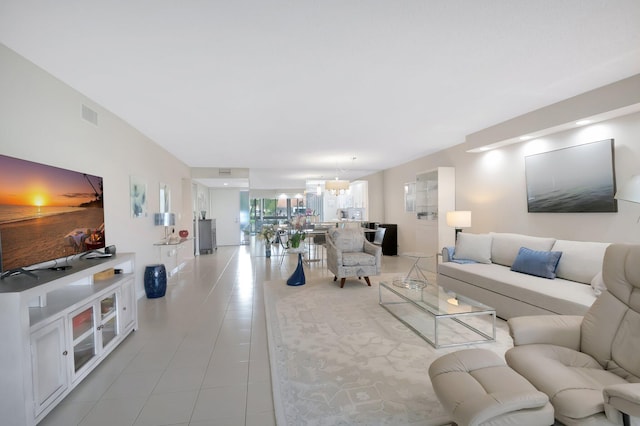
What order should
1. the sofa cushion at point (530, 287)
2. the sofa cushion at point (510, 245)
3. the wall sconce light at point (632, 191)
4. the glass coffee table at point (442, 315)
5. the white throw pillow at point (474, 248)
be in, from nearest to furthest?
A: the wall sconce light at point (632, 191), the sofa cushion at point (530, 287), the glass coffee table at point (442, 315), the sofa cushion at point (510, 245), the white throw pillow at point (474, 248)

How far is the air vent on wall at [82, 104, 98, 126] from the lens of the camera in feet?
10.5

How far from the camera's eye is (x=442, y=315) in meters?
2.85

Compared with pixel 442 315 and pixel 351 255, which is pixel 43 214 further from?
pixel 351 255

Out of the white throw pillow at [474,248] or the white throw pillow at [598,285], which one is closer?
the white throw pillow at [598,285]

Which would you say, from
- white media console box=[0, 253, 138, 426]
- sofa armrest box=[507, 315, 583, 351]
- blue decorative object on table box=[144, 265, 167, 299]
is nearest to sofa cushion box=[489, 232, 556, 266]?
sofa armrest box=[507, 315, 583, 351]

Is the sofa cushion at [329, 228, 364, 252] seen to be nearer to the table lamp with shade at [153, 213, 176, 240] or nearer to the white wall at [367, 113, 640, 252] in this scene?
the white wall at [367, 113, 640, 252]

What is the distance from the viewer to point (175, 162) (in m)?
6.81

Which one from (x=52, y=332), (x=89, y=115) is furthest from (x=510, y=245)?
(x=89, y=115)

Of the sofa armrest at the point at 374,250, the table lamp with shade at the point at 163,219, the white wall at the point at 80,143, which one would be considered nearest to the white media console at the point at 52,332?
the white wall at the point at 80,143

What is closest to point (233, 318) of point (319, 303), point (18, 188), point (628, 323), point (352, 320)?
point (319, 303)

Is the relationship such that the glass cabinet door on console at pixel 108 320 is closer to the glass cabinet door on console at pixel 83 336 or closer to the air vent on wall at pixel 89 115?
the glass cabinet door on console at pixel 83 336

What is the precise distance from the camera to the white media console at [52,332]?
1714 millimetres

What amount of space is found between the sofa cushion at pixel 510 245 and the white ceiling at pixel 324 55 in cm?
174

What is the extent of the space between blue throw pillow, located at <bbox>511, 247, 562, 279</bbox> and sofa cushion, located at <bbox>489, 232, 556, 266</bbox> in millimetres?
149
